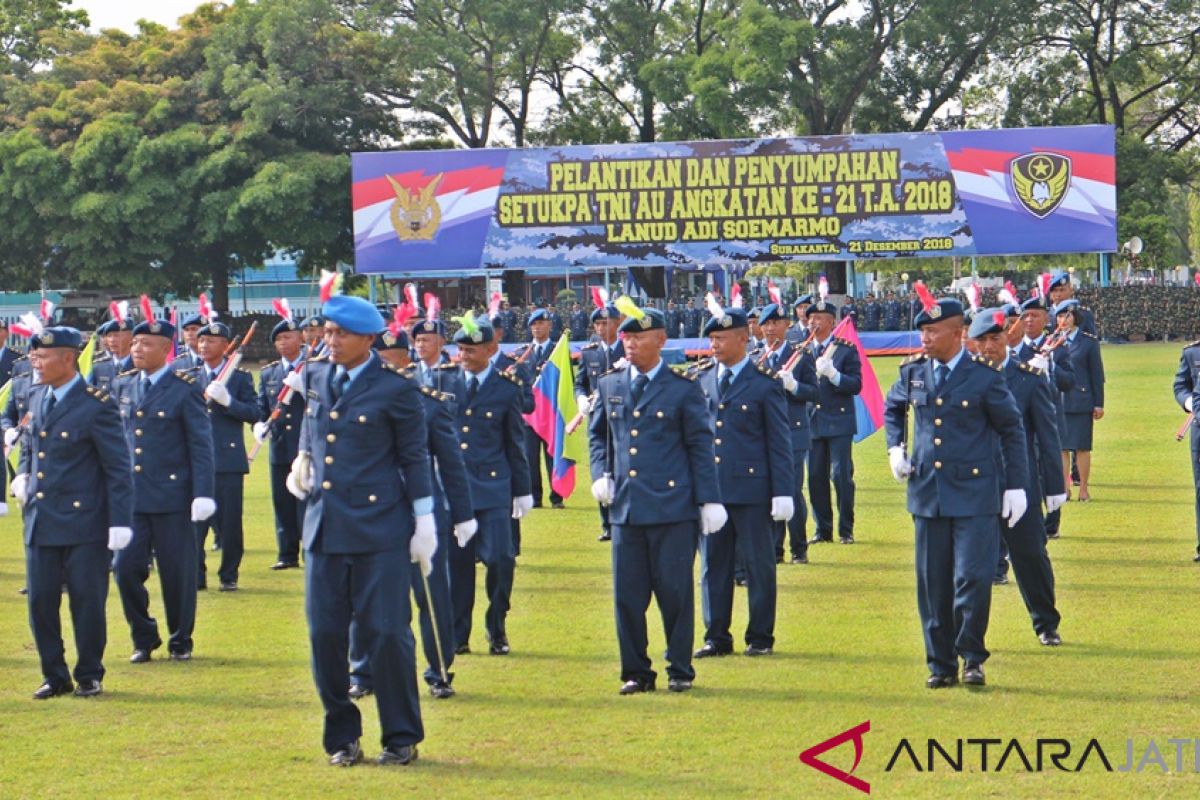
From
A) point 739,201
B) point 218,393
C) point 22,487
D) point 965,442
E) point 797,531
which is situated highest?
point 739,201

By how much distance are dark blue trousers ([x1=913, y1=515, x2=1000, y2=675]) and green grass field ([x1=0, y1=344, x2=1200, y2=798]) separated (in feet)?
0.82

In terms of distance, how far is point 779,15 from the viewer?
49.4 m

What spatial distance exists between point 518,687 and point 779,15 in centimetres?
4269

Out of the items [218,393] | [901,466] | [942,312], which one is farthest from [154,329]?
[942,312]

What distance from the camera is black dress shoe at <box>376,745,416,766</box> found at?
24.3 feet

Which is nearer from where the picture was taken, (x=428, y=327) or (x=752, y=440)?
(x=752, y=440)

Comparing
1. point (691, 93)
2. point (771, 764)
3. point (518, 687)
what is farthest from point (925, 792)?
point (691, 93)

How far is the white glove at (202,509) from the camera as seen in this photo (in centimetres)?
1000

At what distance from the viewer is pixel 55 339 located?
29.9ft

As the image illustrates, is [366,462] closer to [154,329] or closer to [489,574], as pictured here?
[489,574]

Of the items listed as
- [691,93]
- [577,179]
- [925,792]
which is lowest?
[925,792]

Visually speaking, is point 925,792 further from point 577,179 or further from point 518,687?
point 577,179

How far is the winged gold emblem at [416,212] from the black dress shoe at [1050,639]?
34.0 meters

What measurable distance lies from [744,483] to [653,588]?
4.23 ft
